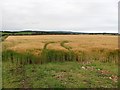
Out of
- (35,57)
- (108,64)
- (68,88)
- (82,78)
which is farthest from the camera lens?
(35,57)

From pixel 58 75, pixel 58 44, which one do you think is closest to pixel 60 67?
pixel 58 75

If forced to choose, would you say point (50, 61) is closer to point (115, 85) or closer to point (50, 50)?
point (50, 50)

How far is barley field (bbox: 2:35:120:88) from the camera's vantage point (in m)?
26.7

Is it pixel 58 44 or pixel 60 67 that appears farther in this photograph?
pixel 58 44

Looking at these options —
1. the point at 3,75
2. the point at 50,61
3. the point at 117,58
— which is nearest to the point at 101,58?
the point at 117,58

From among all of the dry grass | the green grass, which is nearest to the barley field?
the green grass

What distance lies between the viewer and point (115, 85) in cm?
2608

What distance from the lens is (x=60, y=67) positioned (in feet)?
106

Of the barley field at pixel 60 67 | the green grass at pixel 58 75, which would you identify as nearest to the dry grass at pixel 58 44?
the barley field at pixel 60 67

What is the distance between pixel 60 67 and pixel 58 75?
11.8ft

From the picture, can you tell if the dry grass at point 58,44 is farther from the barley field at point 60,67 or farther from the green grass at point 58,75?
the green grass at point 58,75

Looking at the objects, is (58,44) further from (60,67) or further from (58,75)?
(58,75)

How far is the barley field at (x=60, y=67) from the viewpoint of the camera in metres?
26.7

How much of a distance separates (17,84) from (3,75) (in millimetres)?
3404
